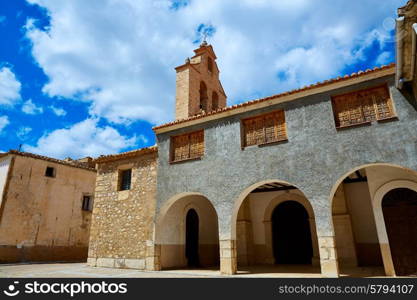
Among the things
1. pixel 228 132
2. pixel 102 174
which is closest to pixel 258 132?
pixel 228 132

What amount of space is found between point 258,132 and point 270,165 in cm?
124

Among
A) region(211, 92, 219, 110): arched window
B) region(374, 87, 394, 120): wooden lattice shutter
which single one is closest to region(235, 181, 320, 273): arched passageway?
region(374, 87, 394, 120): wooden lattice shutter

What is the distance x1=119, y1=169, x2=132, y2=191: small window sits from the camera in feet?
38.4

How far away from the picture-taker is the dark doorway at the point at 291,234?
456 inches

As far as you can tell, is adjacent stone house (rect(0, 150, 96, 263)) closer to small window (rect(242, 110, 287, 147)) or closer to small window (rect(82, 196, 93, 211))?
small window (rect(82, 196, 93, 211))

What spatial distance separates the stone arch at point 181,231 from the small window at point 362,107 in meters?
4.94

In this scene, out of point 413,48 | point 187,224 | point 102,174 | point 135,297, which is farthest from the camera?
point 102,174

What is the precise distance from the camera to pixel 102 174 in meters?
12.4

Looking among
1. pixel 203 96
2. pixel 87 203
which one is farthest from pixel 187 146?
pixel 87 203

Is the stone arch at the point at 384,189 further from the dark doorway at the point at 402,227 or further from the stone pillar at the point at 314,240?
the stone pillar at the point at 314,240

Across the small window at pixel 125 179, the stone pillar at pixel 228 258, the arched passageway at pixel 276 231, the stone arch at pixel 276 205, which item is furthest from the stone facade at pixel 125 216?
the stone arch at pixel 276 205

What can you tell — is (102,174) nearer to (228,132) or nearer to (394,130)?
(228,132)

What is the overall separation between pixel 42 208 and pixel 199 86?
10464 millimetres

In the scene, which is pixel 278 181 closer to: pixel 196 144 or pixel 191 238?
pixel 196 144
